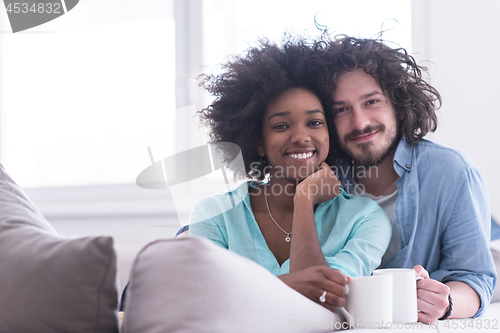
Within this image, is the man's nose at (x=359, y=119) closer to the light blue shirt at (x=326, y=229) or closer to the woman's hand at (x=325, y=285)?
the light blue shirt at (x=326, y=229)

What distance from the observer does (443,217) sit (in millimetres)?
1303

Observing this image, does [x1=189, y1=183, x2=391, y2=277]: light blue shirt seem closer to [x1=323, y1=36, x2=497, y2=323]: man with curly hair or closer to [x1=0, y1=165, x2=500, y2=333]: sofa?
[x1=323, y1=36, x2=497, y2=323]: man with curly hair

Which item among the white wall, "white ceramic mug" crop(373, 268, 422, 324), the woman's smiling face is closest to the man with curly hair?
the woman's smiling face

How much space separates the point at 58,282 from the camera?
0.60m

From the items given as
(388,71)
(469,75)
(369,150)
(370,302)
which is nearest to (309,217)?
(369,150)

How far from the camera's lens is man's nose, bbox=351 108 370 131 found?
55.6 inches

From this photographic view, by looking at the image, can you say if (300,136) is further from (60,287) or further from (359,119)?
(60,287)

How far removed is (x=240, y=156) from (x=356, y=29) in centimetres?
129

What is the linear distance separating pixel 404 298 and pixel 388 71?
0.85 m

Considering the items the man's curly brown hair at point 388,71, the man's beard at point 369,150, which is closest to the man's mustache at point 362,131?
the man's beard at point 369,150

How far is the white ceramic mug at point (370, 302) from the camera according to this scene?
2.53 ft

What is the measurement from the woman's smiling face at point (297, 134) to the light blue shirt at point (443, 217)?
0.26m

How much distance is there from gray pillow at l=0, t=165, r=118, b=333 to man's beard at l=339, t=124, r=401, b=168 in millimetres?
1009

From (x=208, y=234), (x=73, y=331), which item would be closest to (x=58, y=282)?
(x=73, y=331)
